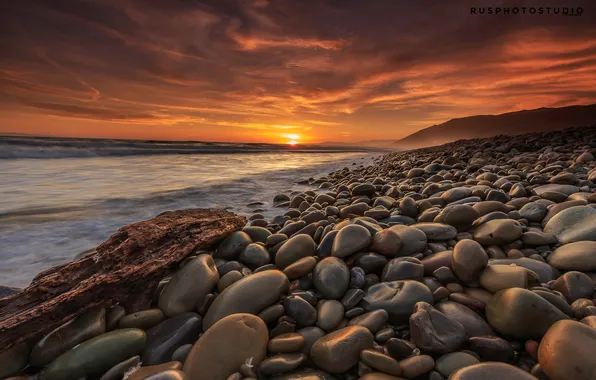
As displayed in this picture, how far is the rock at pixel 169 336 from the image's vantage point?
1467 mm

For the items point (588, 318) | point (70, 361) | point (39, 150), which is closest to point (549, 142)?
point (588, 318)

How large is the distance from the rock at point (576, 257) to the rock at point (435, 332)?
919 millimetres

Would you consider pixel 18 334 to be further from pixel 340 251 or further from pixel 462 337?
pixel 462 337

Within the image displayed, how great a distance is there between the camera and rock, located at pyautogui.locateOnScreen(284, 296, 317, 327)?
1.56 meters

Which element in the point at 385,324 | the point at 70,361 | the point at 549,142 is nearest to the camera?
the point at 70,361

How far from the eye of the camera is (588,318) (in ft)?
4.19

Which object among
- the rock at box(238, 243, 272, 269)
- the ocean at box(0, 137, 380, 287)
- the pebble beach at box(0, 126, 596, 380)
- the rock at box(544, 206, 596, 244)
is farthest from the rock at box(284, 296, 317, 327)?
the ocean at box(0, 137, 380, 287)

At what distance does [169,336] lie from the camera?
1.55 m

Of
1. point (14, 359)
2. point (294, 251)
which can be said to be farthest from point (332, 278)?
point (14, 359)

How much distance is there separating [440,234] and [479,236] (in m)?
0.26

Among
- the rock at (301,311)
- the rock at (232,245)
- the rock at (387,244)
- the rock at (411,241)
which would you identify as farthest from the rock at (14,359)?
the rock at (411,241)

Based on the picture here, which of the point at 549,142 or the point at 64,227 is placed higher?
the point at 549,142

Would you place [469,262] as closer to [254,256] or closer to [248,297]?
[248,297]

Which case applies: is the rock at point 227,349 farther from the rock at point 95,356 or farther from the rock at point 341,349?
the rock at point 95,356
